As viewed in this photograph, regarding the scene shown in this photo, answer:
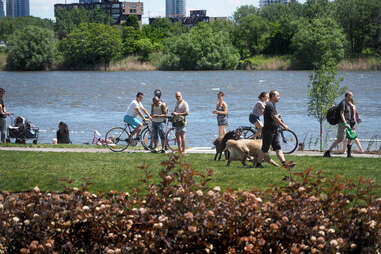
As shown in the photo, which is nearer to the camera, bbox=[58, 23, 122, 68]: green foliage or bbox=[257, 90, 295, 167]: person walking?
bbox=[257, 90, 295, 167]: person walking

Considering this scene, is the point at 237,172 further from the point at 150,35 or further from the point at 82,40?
the point at 150,35

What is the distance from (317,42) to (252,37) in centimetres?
2669

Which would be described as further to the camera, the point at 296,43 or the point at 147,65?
the point at 147,65

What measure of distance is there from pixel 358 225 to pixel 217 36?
107651mm

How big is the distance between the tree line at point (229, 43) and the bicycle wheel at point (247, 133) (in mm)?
81729

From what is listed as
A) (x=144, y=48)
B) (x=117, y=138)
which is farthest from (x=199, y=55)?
(x=117, y=138)

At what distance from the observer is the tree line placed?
340 ft

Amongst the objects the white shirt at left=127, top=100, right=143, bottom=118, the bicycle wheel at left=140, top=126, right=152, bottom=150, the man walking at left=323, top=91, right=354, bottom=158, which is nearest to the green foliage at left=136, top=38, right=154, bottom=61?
the bicycle wheel at left=140, top=126, right=152, bottom=150

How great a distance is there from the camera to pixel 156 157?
13820mm

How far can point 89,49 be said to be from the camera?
124375 mm

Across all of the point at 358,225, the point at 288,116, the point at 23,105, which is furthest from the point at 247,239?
the point at 23,105

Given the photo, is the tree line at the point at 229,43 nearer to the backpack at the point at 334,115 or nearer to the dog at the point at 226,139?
the backpack at the point at 334,115

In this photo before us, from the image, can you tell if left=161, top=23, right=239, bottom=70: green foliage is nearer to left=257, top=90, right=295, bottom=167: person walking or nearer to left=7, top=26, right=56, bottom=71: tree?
left=7, top=26, right=56, bottom=71: tree

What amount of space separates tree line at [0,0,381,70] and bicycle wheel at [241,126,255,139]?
8173cm
